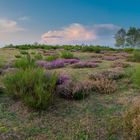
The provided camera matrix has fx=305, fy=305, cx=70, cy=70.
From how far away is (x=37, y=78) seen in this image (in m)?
7.71

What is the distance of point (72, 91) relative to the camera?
7613 mm

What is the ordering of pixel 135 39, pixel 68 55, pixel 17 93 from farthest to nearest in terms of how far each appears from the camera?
pixel 135 39
pixel 68 55
pixel 17 93

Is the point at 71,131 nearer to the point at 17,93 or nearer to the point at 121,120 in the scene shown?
the point at 121,120

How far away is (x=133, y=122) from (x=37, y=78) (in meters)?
2.98

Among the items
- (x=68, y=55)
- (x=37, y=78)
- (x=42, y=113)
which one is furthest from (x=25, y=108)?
(x=68, y=55)

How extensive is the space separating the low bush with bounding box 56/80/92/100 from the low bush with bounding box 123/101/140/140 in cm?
183

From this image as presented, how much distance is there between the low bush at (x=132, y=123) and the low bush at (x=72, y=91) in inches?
72.0

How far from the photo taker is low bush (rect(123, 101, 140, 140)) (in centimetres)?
561

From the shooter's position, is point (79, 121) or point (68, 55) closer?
point (79, 121)

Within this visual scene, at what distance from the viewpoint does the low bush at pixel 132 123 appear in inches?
221

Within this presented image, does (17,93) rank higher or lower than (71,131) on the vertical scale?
higher

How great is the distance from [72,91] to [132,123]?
2238 mm

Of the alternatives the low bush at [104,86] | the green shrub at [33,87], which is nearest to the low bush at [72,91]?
the green shrub at [33,87]

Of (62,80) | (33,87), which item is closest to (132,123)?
(33,87)
